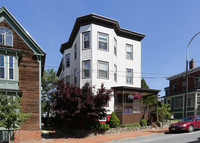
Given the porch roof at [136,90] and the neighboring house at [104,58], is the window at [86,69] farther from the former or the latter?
the porch roof at [136,90]

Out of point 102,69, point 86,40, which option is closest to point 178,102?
point 102,69

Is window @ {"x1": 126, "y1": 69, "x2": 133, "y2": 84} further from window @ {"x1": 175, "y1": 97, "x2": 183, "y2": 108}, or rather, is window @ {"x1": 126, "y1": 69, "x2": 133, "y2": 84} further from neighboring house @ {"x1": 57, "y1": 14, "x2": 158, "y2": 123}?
window @ {"x1": 175, "y1": 97, "x2": 183, "y2": 108}

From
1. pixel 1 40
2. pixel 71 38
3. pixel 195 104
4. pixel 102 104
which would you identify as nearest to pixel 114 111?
pixel 102 104

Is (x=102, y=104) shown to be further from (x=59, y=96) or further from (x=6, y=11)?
(x=6, y=11)

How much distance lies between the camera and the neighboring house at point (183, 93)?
30.7 m

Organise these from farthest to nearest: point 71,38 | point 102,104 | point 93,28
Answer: point 71,38, point 93,28, point 102,104

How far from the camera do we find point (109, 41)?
2186 centimetres

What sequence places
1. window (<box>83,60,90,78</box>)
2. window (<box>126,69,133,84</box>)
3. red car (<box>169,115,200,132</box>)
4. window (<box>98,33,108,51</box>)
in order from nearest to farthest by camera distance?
red car (<box>169,115,200,132</box>) → window (<box>83,60,90,78</box>) → window (<box>98,33,108,51</box>) → window (<box>126,69,133,84</box>)

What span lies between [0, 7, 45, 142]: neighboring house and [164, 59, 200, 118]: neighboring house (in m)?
25.2

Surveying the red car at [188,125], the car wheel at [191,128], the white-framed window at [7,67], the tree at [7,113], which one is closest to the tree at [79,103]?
the tree at [7,113]

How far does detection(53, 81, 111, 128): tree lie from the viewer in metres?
16.0

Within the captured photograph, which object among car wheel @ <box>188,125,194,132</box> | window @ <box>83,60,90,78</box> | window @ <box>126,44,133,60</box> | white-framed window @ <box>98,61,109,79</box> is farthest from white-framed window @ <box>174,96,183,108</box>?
window @ <box>83,60,90,78</box>

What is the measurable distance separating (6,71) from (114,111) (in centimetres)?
1241

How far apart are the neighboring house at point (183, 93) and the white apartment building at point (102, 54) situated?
43.7ft
